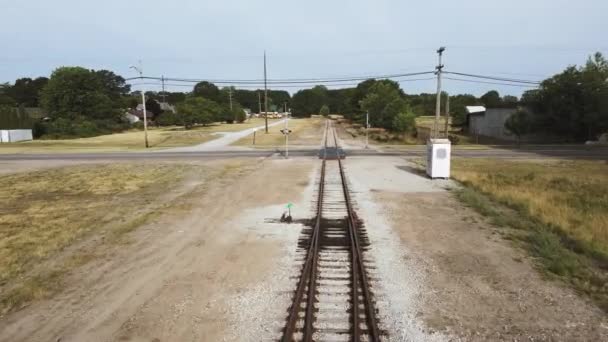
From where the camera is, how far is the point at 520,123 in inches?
1953

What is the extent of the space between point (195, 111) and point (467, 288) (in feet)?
253

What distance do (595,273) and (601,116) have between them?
45.2 metres

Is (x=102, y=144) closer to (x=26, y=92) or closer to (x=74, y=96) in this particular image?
(x=74, y=96)

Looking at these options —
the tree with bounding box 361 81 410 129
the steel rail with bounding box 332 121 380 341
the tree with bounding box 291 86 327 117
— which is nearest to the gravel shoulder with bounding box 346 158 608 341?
the steel rail with bounding box 332 121 380 341

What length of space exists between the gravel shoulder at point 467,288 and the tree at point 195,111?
71.1 meters

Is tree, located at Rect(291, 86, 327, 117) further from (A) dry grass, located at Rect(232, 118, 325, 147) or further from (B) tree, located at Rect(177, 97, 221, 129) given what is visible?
(A) dry grass, located at Rect(232, 118, 325, 147)

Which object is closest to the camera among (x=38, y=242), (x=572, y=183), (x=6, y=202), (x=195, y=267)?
(x=195, y=267)

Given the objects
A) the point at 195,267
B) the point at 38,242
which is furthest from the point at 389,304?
the point at 38,242

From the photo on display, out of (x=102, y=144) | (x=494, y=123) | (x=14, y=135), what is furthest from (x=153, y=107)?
(x=494, y=123)

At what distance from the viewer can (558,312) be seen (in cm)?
697

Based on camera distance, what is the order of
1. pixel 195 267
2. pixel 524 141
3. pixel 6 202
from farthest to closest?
pixel 524 141, pixel 6 202, pixel 195 267

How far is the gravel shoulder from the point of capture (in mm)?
6445

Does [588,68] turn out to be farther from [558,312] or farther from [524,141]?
[558,312]

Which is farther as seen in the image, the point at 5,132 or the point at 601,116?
the point at 5,132
